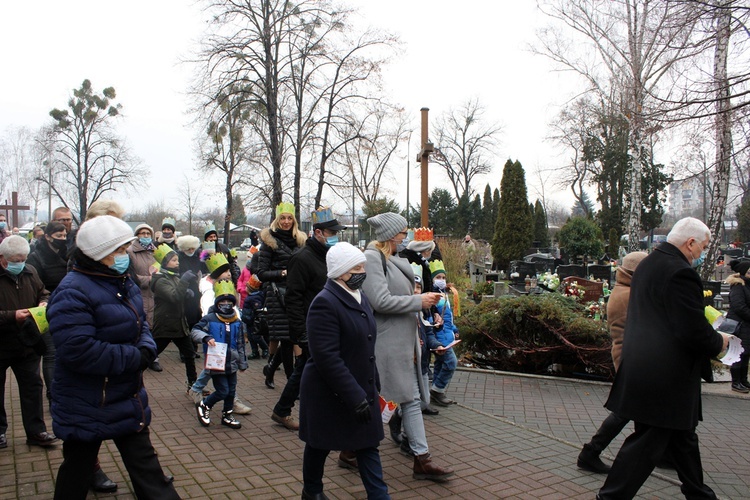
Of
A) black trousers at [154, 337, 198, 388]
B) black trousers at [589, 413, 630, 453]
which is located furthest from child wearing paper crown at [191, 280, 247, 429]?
black trousers at [589, 413, 630, 453]

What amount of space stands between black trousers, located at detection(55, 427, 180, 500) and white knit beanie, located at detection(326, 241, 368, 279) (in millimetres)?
1363

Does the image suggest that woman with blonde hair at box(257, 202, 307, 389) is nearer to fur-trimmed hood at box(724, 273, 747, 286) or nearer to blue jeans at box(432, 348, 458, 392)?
blue jeans at box(432, 348, 458, 392)

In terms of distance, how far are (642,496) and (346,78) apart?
21.0m

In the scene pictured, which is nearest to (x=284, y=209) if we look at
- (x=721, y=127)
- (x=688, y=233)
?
(x=688, y=233)

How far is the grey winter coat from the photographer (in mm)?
4094

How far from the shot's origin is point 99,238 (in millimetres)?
2992

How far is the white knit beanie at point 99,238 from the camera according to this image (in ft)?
9.78

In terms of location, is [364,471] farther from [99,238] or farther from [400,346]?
[99,238]

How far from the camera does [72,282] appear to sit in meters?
2.92

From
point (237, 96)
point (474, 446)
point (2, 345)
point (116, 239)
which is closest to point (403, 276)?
point (474, 446)

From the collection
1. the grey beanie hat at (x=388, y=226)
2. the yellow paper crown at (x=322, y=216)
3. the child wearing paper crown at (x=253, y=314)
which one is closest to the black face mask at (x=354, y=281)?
the grey beanie hat at (x=388, y=226)

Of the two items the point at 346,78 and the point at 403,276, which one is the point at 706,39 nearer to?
the point at 403,276

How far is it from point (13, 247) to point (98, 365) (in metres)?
2.16

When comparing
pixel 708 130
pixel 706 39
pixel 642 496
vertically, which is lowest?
pixel 642 496
